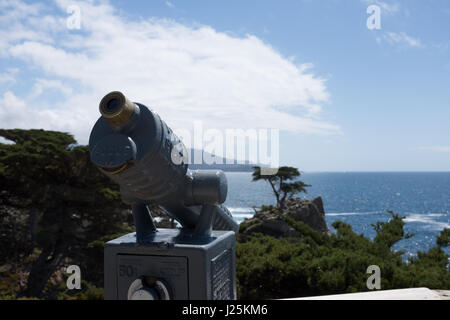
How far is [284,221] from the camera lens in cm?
2150

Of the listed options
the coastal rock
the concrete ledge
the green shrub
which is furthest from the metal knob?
the coastal rock

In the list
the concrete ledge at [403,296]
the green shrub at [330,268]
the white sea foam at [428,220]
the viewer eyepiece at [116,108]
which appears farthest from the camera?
the white sea foam at [428,220]

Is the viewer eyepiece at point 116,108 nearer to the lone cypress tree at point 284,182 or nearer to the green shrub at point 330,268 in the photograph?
the green shrub at point 330,268

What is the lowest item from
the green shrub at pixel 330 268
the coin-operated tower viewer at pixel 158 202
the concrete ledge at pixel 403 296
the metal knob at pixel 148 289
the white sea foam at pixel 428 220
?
the white sea foam at pixel 428 220

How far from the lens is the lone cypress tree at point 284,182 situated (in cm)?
2658

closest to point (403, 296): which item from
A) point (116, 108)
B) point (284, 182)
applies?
point (116, 108)

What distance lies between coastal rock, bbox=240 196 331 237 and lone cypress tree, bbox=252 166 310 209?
0.63 m

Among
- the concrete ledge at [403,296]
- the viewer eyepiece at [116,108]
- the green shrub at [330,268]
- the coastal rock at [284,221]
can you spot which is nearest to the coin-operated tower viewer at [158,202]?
the viewer eyepiece at [116,108]

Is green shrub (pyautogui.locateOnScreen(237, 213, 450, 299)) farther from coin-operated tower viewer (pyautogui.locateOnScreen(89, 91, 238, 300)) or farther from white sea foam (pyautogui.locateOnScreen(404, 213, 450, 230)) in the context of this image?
white sea foam (pyautogui.locateOnScreen(404, 213, 450, 230))

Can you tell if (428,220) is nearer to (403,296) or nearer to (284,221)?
(284,221)

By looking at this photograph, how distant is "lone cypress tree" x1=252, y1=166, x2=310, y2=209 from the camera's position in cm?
2658

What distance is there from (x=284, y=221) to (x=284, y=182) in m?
6.42

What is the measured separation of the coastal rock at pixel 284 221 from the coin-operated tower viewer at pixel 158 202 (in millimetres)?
14314
